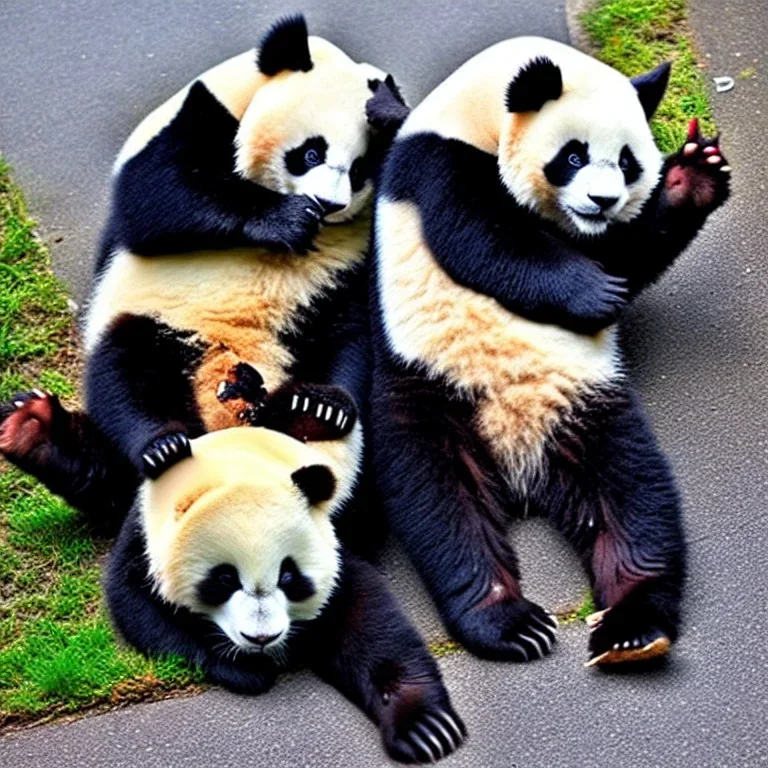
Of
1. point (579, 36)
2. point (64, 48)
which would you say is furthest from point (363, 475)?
point (64, 48)

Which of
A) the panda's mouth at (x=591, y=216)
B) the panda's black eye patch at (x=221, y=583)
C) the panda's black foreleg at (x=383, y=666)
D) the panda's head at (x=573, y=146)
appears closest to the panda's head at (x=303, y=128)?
the panda's head at (x=573, y=146)

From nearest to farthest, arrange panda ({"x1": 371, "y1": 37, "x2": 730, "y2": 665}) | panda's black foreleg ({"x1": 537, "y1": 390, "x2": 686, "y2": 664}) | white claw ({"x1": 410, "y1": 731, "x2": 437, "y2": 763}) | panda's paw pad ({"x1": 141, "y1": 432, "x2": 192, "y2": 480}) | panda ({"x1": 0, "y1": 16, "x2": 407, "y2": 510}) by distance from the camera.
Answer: white claw ({"x1": 410, "y1": 731, "x2": 437, "y2": 763})
panda's black foreleg ({"x1": 537, "y1": 390, "x2": 686, "y2": 664})
panda's paw pad ({"x1": 141, "y1": 432, "x2": 192, "y2": 480})
panda ({"x1": 371, "y1": 37, "x2": 730, "y2": 665})
panda ({"x1": 0, "y1": 16, "x2": 407, "y2": 510})

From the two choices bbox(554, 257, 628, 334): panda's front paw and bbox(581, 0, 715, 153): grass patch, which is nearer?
bbox(554, 257, 628, 334): panda's front paw

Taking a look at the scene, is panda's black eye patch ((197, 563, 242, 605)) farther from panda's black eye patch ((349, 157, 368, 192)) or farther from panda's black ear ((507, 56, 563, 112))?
panda's black ear ((507, 56, 563, 112))

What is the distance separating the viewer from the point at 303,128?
5648 mm

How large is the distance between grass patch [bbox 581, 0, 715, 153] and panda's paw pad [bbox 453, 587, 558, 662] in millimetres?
2459

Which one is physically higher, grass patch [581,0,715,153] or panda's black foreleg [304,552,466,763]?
grass patch [581,0,715,153]

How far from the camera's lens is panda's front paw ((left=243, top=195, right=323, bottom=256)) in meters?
5.58

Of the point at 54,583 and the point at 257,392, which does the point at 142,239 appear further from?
the point at 54,583

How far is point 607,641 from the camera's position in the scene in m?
4.80

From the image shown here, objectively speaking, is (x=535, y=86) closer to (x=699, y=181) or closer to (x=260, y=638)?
(x=699, y=181)

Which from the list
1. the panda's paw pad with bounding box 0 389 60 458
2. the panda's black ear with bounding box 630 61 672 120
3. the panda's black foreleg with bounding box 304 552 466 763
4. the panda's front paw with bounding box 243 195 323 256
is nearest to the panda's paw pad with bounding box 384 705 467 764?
the panda's black foreleg with bounding box 304 552 466 763

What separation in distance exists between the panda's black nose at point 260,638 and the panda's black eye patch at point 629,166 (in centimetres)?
197

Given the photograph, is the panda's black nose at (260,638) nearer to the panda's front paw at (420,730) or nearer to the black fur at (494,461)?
the panda's front paw at (420,730)
